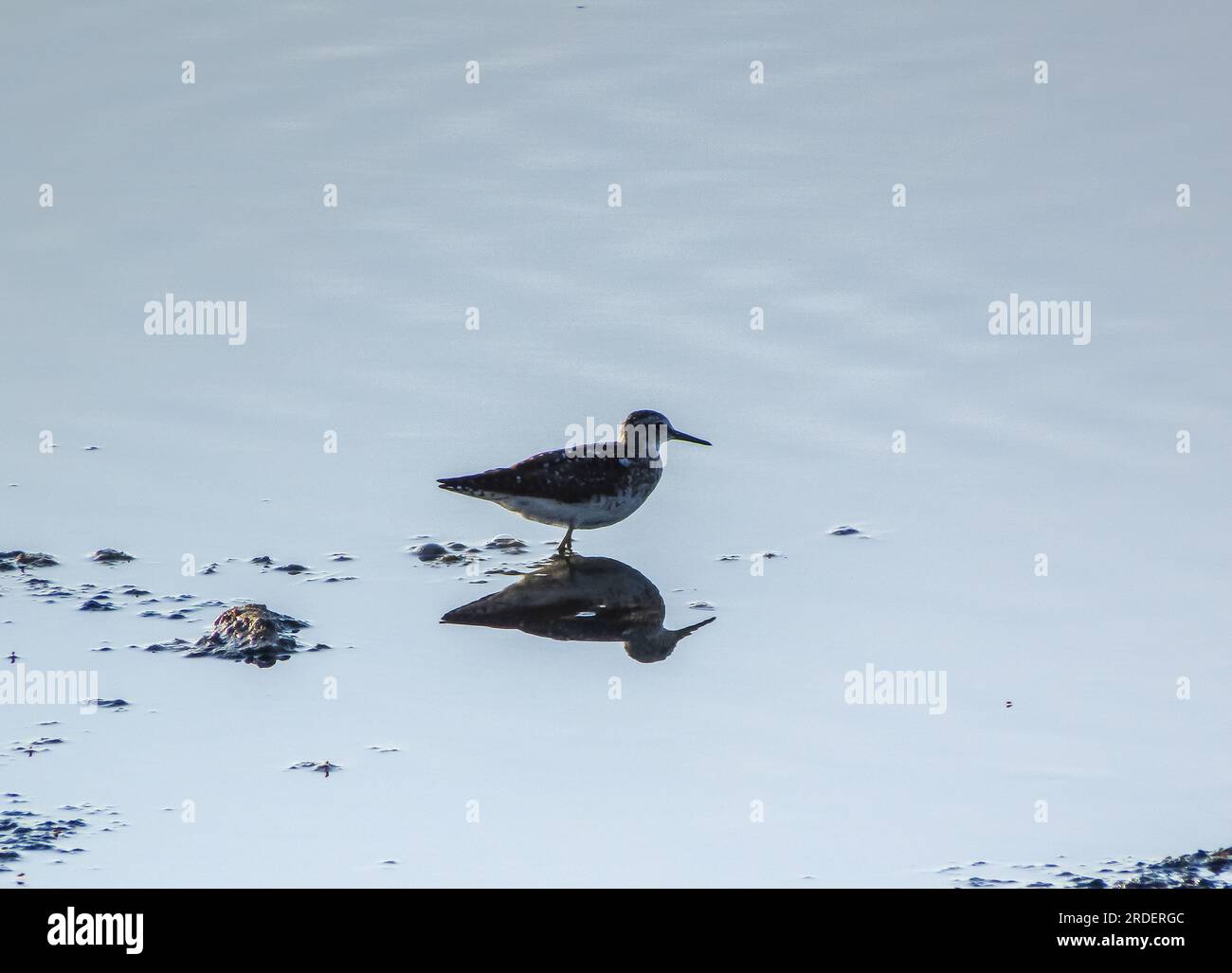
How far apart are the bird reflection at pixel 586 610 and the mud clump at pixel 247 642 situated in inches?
45.4

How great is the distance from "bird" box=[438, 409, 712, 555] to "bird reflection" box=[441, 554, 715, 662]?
0.49m

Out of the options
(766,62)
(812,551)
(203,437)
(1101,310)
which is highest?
(766,62)

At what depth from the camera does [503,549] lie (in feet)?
48.1

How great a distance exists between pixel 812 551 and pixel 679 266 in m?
6.23

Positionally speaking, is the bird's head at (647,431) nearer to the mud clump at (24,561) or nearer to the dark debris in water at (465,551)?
the dark debris in water at (465,551)

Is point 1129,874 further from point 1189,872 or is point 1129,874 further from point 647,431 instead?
point 647,431

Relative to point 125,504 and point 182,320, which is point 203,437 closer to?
point 125,504

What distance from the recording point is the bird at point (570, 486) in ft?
47.2

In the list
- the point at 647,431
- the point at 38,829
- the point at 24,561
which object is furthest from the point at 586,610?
the point at 38,829

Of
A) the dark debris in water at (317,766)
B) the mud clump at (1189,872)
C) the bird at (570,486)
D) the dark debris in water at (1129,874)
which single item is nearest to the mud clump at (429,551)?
the bird at (570,486)

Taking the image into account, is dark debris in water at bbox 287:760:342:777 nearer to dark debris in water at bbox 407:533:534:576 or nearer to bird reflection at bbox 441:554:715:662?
bird reflection at bbox 441:554:715:662
